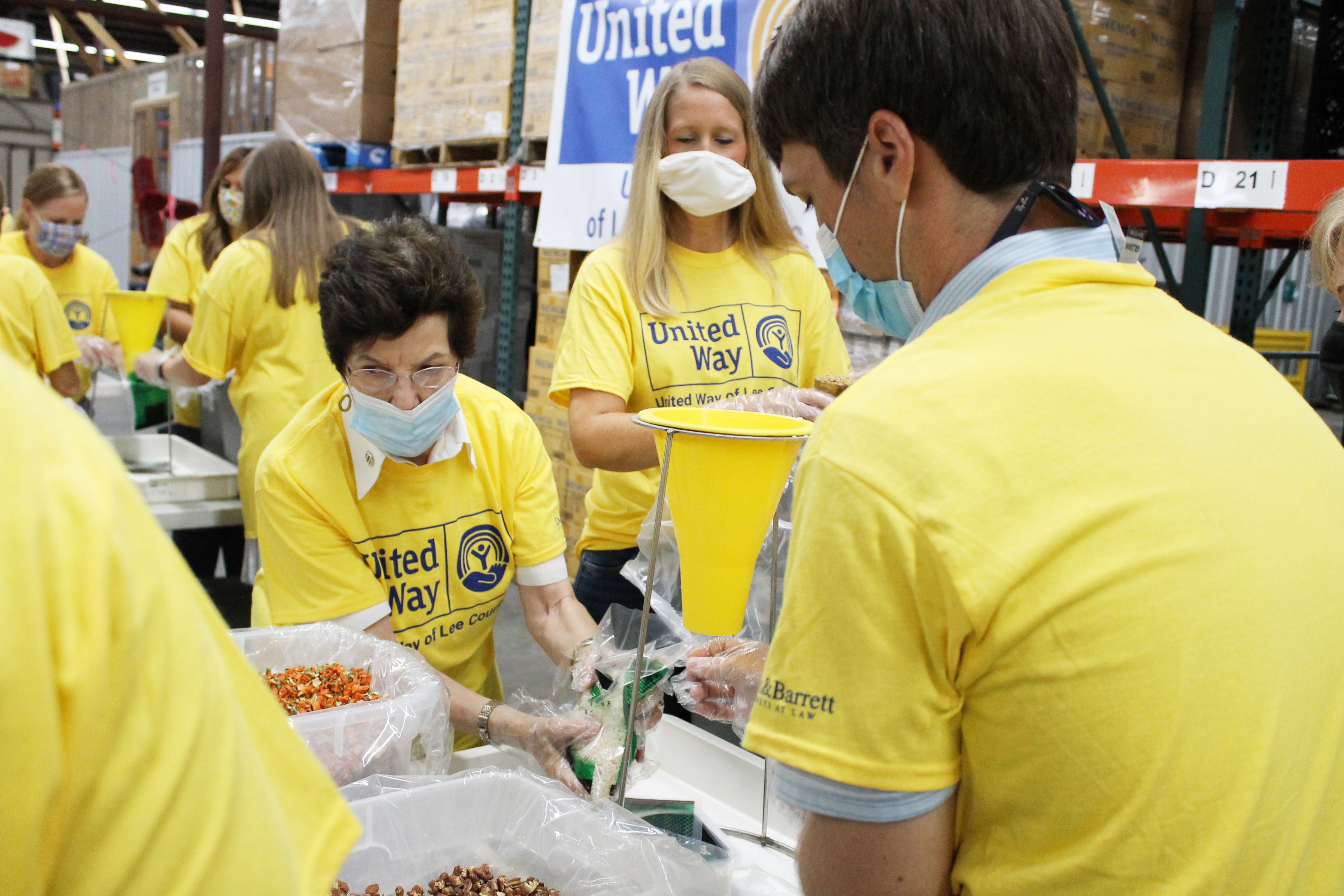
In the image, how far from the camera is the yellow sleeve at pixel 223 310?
333 centimetres

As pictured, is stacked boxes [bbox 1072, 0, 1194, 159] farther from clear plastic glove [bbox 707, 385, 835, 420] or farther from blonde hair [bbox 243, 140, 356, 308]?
blonde hair [bbox 243, 140, 356, 308]

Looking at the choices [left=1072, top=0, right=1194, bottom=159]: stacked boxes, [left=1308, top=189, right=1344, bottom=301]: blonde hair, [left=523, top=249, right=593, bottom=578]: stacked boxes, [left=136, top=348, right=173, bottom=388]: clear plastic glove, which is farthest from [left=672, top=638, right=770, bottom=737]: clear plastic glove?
Answer: [left=523, top=249, right=593, bottom=578]: stacked boxes

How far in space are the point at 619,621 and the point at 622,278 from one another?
0.84m

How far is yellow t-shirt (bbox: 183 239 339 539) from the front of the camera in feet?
11.0

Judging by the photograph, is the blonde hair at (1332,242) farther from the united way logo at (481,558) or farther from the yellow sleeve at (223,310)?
the yellow sleeve at (223,310)

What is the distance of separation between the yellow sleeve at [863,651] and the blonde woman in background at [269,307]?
289cm

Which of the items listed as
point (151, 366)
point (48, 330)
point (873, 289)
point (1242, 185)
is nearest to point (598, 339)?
point (873, 289)

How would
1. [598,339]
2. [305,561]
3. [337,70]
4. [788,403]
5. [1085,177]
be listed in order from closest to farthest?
[788,403] → [305,561] → [598,339] → [1085,177] → [337,70]

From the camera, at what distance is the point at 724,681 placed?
1.31 m

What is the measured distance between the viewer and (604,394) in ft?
7.03

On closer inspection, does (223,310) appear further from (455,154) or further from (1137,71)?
(1137,71)

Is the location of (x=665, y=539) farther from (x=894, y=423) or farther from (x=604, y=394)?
(x=894, y=423)

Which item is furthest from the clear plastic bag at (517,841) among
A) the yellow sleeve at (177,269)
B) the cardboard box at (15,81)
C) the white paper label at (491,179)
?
the cardboard box at (15,81)

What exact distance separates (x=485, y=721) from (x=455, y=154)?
4223 mm
